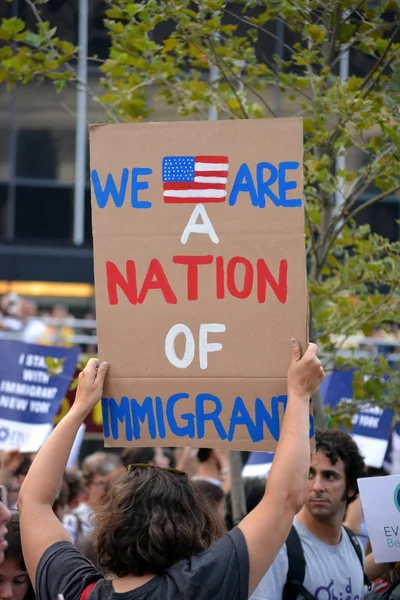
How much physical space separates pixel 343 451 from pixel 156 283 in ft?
6.08

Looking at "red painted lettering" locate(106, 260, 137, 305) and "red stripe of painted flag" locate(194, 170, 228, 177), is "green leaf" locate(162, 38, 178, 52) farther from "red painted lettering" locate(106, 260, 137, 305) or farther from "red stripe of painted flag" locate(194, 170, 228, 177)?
"red painted lettering" locate(106, 260, 137, 305)

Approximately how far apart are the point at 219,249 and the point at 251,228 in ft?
0.37

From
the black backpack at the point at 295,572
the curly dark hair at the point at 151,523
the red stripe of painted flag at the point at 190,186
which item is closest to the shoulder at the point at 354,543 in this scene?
the black backpack at the point at 295,572

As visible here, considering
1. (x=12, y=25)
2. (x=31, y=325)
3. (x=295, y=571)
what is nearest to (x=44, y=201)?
(x=31, y=325)

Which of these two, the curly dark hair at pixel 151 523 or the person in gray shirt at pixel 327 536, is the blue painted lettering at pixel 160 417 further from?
the person in gray shirt at pixel 327 536

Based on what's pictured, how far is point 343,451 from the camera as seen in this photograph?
15.2 ft

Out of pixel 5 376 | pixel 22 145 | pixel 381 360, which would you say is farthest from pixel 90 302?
pixel 381 360

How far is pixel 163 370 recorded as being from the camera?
10.1ft

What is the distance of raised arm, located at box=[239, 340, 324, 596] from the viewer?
2.60 m

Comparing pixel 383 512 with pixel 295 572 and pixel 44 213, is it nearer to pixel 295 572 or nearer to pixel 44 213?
pixel 295 572

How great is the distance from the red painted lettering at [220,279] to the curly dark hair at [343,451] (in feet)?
5.53

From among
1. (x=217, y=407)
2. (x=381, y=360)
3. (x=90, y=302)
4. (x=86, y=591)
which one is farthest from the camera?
(x=90, y=302)

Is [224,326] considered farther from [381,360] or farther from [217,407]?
[381,360]

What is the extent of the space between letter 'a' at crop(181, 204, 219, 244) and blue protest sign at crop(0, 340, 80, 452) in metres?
3.84
